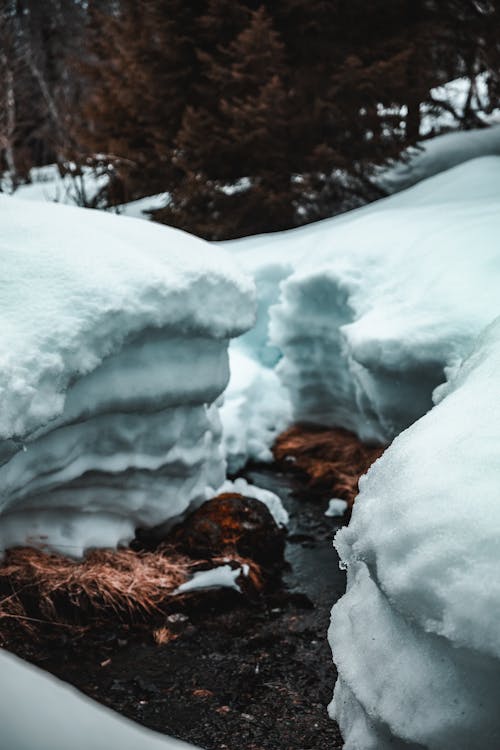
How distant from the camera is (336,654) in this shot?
2.17 m

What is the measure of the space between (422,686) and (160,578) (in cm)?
213

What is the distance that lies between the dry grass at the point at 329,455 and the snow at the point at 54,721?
4019 millimetres

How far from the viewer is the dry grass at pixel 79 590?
330 centimetres

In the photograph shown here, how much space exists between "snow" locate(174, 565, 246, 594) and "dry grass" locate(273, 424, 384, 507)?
136 cm

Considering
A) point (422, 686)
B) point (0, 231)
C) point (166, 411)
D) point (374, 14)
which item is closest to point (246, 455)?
point (166, 411)

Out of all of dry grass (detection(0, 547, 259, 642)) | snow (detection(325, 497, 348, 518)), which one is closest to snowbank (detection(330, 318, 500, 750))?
dry grass (detection(0, 547, 259, 642))

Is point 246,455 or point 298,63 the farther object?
point 298,63

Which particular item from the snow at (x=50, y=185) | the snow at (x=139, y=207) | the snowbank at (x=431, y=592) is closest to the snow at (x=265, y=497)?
the snowbank at (x=431, y=592)

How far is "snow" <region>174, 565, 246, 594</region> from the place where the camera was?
368cm

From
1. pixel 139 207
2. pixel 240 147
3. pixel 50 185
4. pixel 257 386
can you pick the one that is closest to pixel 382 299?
pixel 257 386

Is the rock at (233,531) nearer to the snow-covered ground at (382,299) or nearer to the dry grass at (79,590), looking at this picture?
the dry grass at (79,590)

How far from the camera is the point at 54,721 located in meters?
0.87

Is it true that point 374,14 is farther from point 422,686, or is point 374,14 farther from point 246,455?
point 422,686

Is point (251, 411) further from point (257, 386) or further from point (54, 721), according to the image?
point (54, 721)
